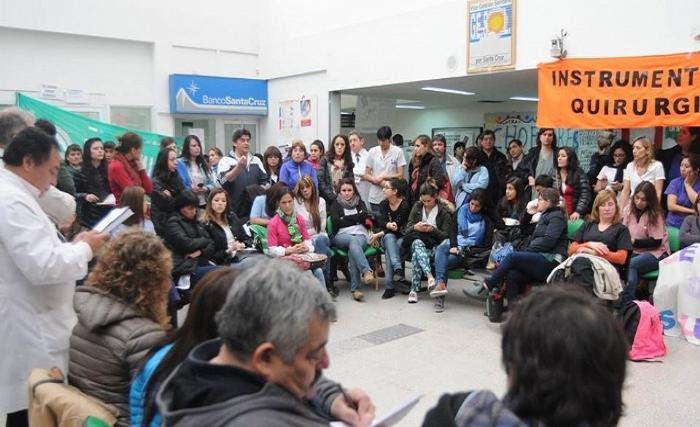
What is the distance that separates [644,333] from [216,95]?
27.7 ft

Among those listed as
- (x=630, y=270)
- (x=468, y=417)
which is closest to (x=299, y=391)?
(x=468, y=417)

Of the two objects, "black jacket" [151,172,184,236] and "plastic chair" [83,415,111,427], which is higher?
"black jacket" [151,172,184,236]

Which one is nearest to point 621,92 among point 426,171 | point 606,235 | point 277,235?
point 606,235

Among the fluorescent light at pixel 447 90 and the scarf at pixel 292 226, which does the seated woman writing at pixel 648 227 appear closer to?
the scarf at pixel 292 226

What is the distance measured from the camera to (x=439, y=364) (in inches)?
166

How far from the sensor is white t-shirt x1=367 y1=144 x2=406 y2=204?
748cm

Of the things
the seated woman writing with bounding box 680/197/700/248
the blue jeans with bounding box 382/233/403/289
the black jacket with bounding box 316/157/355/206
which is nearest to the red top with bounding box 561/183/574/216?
the seated woman writing with bounding box 680/197/700/248

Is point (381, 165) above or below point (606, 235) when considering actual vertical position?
above

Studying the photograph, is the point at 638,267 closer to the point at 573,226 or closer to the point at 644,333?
the point at 573,226

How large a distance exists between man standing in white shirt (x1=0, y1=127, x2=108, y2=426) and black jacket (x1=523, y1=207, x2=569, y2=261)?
4.06 m

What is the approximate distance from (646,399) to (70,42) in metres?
9.65

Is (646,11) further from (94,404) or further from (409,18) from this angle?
(94,404)

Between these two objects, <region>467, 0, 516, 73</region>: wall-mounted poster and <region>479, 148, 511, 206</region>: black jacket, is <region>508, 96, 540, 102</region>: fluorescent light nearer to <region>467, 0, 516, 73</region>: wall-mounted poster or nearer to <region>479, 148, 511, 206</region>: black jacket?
<region>479, 148, 511, 206</region>: black jacket

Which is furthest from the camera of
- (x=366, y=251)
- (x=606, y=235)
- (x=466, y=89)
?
(x=466, y=89)
